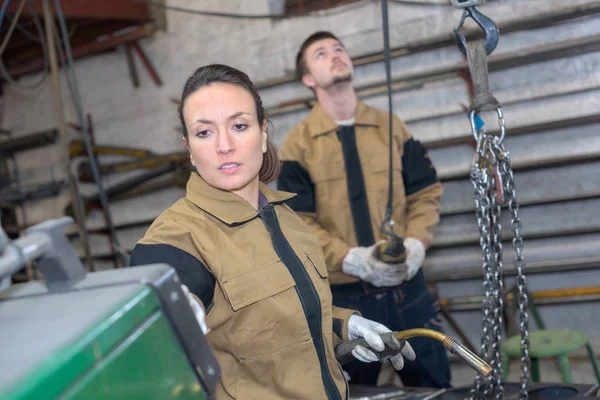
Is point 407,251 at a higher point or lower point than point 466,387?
higher

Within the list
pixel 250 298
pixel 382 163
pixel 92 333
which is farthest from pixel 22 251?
pixel 382 163

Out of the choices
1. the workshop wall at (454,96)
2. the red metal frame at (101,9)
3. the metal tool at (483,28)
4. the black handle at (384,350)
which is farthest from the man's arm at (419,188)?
the red metal frame at (101,9)

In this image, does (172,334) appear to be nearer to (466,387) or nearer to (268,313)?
(268,313)

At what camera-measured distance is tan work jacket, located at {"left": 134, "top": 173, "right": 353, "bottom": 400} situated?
1179mm

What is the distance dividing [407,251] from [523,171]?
1.94 m

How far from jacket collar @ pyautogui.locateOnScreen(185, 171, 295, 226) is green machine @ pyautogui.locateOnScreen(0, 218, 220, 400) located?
1.52ft

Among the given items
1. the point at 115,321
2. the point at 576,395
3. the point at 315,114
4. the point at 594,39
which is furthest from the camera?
the point at 594,39

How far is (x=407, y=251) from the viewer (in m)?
A: 2.33

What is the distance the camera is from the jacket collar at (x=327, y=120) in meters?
2.48

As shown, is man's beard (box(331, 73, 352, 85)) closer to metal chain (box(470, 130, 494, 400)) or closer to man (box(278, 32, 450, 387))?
man (box(278, 32, 450, 387))

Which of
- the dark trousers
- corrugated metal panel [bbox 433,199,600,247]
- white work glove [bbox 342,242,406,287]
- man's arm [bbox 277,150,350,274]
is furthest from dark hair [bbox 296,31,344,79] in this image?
corrugated metal panel [bbox 433,199,600,247]

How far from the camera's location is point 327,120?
8.18 feet

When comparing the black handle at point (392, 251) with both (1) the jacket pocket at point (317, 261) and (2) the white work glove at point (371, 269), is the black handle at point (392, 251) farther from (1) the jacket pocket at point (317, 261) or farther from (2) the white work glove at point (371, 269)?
(1) the jacket pocket at point (317, 261)

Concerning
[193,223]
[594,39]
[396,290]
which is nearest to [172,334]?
[193,223]
